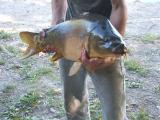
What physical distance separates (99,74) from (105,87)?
0.09 m

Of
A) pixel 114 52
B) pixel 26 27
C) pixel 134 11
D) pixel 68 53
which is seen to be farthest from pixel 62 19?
pixel 134 11

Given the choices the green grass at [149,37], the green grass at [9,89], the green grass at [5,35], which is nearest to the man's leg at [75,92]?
the green grass at [9,89]

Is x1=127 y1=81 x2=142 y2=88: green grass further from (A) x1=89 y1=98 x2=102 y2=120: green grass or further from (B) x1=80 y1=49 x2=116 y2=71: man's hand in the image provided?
(B) x1=80 y1=49 x2=116 y2=71: man's hand

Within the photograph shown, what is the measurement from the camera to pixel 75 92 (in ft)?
9.91

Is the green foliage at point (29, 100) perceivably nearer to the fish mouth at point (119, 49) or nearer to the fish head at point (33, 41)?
the fish head at point (33, 41)

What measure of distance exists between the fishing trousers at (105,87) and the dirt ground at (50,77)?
1.10 metres

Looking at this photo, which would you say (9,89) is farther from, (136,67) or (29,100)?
(136,67)

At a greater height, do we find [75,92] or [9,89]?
[75,92]

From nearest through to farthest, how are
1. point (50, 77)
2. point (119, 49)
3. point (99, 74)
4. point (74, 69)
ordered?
point (119, 49), point (99, 74), point (74, 69), point (50, 77)

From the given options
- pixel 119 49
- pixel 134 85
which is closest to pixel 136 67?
pixel 134 85

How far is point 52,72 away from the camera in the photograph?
5.23 m

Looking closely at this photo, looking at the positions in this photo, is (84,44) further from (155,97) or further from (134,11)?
(134,11)

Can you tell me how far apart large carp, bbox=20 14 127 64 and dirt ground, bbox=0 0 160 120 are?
178 centimetres

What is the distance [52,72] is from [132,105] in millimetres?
1288
